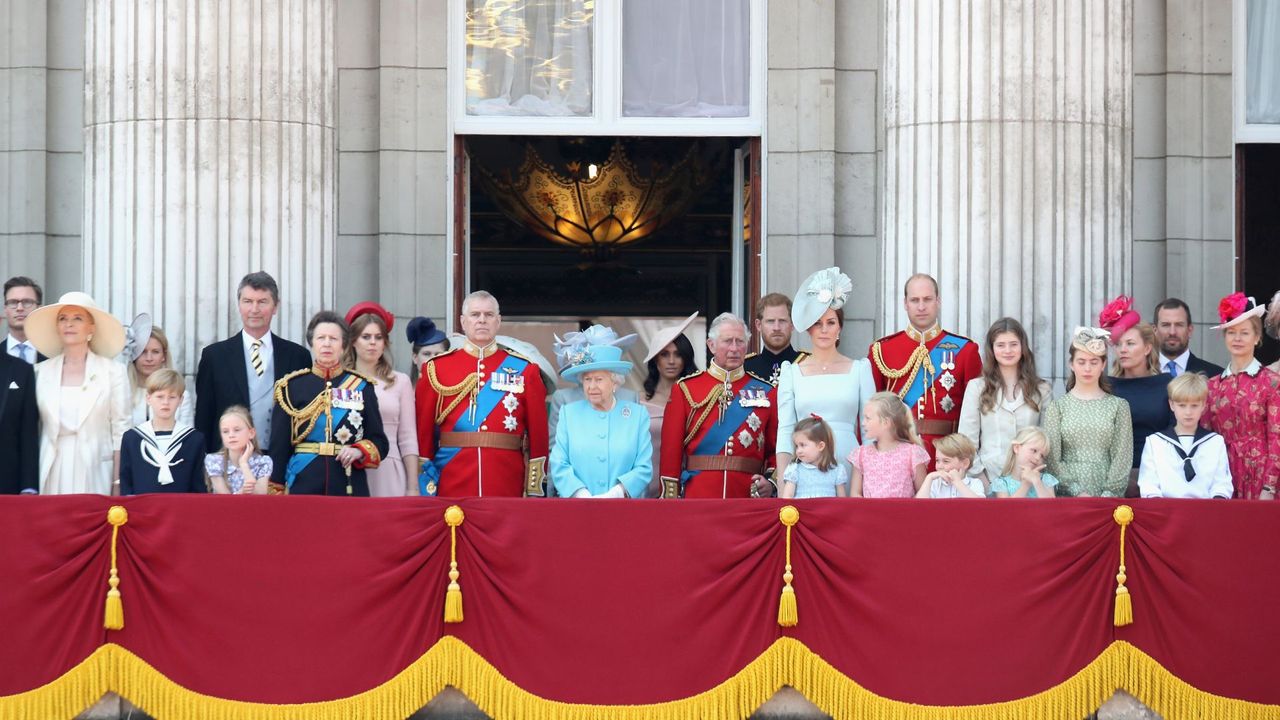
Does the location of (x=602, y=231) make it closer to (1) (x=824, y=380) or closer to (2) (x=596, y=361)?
(2) (x=596, y=361)

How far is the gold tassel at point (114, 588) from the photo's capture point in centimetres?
831

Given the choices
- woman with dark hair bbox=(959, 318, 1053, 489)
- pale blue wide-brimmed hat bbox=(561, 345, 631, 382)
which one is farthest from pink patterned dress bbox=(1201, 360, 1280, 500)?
pale blue wide-brimmed hat bbox=(561, 345, 631, 382)

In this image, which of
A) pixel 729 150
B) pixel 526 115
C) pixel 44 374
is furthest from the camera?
pixel 729 150

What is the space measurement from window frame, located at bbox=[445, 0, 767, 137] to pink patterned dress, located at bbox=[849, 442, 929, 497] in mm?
3402

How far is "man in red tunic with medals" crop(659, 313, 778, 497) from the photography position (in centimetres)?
971

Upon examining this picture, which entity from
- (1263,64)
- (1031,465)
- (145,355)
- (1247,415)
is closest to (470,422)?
(145,355)

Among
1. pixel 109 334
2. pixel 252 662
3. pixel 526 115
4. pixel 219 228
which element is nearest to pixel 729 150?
pixel 526 115

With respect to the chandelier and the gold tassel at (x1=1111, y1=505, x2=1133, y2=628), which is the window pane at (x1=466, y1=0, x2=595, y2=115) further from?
the chandelier

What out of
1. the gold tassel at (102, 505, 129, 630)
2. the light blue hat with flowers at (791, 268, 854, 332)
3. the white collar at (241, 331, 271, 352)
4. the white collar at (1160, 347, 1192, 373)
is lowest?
the gold tassel at (102, 505, 129, 630)

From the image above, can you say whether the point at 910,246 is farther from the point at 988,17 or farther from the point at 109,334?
the point at 109,334

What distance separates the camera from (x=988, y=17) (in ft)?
35.6

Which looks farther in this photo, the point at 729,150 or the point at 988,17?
the point at 729,150

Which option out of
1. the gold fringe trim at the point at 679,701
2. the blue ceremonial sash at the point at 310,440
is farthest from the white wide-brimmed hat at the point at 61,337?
the gold fringe trim at the point at 679,701

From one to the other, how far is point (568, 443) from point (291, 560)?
172cm
